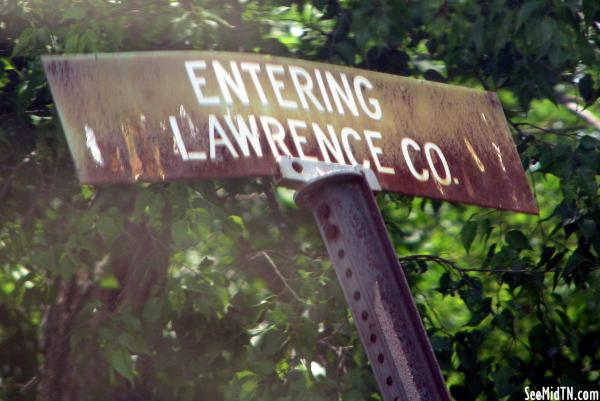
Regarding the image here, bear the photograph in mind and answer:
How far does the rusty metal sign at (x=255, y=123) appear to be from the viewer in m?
2.49

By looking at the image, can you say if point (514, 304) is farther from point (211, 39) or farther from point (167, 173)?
point (167, 173)

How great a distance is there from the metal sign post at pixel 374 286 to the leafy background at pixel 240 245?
1387mm

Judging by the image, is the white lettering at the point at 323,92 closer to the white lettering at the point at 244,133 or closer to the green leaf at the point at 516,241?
the white lettering at the point at 244,133

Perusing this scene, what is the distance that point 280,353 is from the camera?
377 cm

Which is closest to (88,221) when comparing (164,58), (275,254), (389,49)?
(275,254)

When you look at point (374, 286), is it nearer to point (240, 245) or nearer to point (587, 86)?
point (240, 245)

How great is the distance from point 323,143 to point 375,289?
1.81ft

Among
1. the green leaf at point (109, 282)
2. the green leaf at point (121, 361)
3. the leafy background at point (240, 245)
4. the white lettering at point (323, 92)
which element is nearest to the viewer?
the white lettering at point (323, 92)

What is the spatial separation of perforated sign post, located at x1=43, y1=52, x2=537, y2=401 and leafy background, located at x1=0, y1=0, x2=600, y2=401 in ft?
3.52

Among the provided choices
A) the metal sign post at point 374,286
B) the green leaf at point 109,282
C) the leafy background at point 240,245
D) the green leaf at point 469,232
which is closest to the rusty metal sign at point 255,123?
the metal sign post at point 374,286

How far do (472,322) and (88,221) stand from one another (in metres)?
1.72

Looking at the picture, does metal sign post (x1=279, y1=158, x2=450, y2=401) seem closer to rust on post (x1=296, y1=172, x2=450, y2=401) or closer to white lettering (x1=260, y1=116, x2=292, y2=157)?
rust on post (x1=296, y1=172, x2=450, y2=401)

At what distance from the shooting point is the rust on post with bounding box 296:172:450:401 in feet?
7.19

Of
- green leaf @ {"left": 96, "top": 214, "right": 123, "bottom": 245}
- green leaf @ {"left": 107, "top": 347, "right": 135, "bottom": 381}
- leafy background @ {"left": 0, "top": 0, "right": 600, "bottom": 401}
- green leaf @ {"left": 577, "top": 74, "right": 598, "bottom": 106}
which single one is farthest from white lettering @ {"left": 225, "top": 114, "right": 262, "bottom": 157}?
green leaf @ {"left": 577, "top": 74, "right": 598, "bottom": 106}
